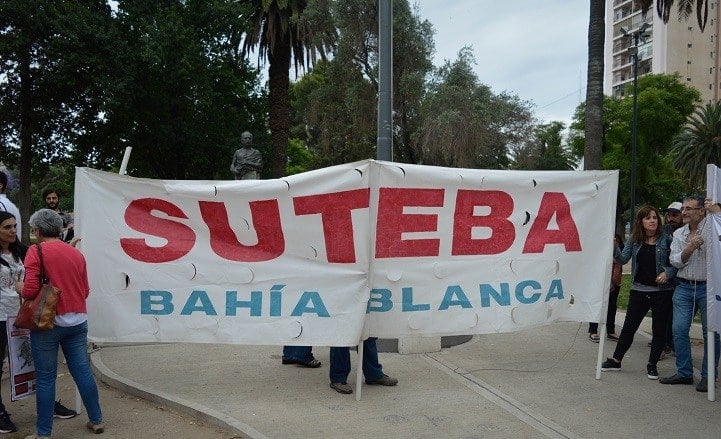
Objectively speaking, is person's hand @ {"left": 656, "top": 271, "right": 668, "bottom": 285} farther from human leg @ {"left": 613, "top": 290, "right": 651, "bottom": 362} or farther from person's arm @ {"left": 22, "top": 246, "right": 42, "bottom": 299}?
person's arm @ {"left": 22, "top": 246, "right": 42, "bottom": 299}

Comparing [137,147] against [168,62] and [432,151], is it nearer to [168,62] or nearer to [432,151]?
[168,62]

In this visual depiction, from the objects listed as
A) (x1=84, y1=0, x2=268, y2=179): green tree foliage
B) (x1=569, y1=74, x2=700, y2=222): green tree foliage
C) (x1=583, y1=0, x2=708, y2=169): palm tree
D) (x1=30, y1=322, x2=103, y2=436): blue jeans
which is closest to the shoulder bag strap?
(x1=30, y1=322, x2=103, y2=436): blue jeans

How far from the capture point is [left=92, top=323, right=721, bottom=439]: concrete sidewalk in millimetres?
4785

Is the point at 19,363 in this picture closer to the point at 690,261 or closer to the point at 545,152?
the point at 690,261

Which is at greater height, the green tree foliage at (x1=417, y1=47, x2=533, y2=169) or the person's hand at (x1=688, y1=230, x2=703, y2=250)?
the green tree foliage at (x1=417, y1=47, x2=533, y2=169)

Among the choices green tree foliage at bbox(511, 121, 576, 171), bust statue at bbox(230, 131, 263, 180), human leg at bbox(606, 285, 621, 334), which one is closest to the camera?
human leg at bbox(606, 285, 621, 334)

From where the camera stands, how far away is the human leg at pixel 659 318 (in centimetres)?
615

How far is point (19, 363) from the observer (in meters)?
4.81

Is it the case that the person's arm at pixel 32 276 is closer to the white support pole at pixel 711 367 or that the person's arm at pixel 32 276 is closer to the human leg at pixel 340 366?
the human leg at pixel 340 366

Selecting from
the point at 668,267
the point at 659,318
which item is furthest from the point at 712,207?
the point at 659,318

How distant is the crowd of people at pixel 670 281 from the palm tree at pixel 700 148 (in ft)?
121

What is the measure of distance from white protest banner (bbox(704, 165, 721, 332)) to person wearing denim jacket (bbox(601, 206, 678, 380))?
0.48 m

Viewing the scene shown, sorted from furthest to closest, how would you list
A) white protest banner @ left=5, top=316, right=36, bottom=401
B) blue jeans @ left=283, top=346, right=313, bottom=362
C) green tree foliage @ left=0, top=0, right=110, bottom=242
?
green tree foliage @ left=0, top=0, right=110, bottom=242
blue jeans @ left=283, top=346, right=313, bottom=362
white protest banner @ left=5, top=316, right=36, bottom=401

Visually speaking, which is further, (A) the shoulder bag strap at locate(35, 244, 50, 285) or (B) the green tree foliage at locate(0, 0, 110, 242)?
(B) the green tree foliage at locate(0, 0, 110, 242)
